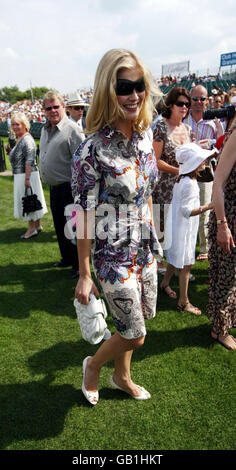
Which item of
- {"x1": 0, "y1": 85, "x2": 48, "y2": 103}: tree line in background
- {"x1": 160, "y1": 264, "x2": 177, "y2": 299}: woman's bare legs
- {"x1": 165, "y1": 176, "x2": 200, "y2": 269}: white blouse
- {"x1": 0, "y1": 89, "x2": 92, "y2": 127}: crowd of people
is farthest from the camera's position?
{"x1": 0, "y1": 85, "x2": 48, "y2": 103}: tree line in background

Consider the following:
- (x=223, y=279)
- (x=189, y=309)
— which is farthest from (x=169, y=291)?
(x=223, y=279)

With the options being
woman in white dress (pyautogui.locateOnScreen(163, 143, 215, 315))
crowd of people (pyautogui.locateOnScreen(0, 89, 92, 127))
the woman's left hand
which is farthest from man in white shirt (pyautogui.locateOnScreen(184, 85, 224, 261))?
crowd of people (pyautogui.locateOnScreen(0, 89, 92, 127))

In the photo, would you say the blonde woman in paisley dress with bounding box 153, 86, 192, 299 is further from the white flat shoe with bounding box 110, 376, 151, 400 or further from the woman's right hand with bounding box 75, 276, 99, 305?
the woman's right hand with bounding box 75, 276, 99, 305

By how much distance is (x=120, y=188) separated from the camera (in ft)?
5.54

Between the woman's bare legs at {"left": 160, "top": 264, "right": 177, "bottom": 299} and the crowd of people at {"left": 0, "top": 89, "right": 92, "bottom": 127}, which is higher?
the crowd of people at {"left": 0, "top": 89, "right": 92, "bottom": 127}

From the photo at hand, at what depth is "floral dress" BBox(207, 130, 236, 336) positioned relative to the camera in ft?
8.24

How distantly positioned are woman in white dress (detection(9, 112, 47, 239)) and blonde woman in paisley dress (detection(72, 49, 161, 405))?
11.9 feet

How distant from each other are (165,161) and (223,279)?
1432 mm

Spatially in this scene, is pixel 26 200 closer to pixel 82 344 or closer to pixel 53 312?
pixel 53 312

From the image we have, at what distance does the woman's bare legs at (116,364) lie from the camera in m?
2.07

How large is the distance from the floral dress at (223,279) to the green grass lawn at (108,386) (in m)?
0.26

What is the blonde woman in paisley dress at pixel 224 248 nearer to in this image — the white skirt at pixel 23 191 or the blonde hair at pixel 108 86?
the blonde hair at pixel 108 86

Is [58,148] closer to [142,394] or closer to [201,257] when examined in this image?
[201,257]
